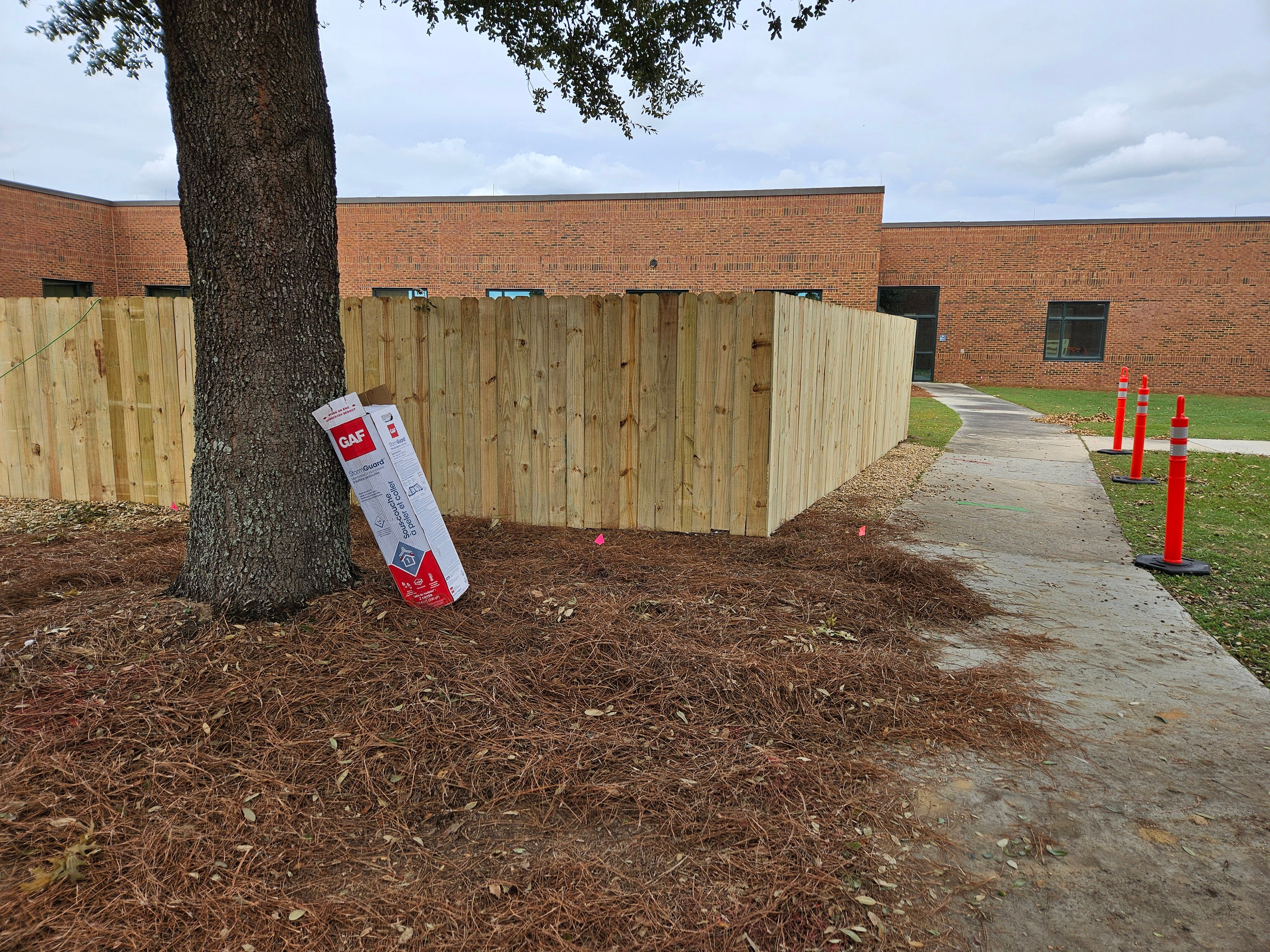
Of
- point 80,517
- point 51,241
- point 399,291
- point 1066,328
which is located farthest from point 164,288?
point 1066,328

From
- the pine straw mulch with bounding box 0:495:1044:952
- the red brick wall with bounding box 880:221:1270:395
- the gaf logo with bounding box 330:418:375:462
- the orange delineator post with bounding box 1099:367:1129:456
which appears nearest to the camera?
the pine straw mulch with bounding box 0:495:1044:952

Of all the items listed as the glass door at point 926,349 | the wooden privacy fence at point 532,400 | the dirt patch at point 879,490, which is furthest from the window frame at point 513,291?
the wooden privacy fence at point 532,400

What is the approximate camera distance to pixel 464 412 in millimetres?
6676

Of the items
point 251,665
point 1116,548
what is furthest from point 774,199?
point 251,665

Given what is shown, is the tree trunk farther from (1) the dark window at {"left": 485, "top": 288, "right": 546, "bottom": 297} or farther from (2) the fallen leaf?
(1) the dark window at {"left": 485, "top": 288, "right": 546, "bottom": 297}

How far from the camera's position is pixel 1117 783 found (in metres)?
2.98

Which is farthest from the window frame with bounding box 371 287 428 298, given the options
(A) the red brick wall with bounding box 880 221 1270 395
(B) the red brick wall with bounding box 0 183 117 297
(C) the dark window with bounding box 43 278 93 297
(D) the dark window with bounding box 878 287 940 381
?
(A) the red brick wall with bounding box 880 221 1270 395

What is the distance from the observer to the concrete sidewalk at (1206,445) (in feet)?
39.6

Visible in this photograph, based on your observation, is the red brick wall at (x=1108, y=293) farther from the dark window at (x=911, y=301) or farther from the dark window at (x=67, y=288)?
the dark window at (x=67, y=288)

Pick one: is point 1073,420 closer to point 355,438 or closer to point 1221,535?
point 1221,535

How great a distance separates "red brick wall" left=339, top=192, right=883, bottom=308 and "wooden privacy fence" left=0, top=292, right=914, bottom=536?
18410mm

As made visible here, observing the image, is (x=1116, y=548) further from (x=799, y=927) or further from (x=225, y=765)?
(x=225, y=765)

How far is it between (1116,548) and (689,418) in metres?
3.58

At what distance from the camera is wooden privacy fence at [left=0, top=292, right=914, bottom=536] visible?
20.0 feet
